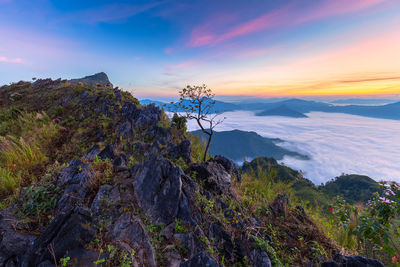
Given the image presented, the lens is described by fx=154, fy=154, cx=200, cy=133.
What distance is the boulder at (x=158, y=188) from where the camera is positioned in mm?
4090

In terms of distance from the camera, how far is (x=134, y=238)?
331 centimetres

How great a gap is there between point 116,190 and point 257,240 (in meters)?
3.90

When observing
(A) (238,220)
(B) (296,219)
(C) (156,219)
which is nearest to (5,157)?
(C) (156,219)

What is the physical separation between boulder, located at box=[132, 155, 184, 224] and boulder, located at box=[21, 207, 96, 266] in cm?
132

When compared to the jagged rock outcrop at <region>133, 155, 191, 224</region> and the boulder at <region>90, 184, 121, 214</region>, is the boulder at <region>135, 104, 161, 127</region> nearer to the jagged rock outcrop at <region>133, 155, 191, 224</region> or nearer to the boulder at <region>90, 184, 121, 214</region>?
the jagged rock outcrop at <region>133, 155, 191, 224</region>

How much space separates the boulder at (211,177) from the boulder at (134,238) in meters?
2.90

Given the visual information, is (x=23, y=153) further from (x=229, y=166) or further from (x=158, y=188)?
(x=229, y=166)

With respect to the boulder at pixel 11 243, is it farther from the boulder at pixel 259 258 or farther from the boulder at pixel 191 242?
the boulder at pixel 259 258

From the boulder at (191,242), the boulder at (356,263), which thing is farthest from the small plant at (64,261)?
the boulder at (356,263)

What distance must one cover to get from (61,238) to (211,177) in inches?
174

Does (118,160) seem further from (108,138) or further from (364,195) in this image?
(364,195)

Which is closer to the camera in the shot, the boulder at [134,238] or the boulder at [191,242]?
the boulder at [134,238]

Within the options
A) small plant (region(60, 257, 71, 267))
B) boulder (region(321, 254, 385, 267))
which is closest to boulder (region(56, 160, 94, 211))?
small plant (region(60, 257, 71, 267))

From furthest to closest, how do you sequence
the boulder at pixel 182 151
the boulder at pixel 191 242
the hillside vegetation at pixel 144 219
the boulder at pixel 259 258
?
the boulder at pixel 182 151, the boulder at pixel 259 258, the boulder at pixel 191 242, the hillside vegetation at pixel 144 219
